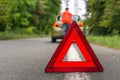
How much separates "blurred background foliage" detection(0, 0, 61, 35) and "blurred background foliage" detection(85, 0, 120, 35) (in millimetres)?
7332

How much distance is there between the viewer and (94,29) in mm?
38375

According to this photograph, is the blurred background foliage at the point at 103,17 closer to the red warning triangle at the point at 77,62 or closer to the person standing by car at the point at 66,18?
the person standing by car at the point at 66,18

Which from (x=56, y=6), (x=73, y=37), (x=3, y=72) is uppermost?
(x=73, y=37)

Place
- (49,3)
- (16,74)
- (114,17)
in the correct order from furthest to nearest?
1. (49,3)
2. (114,17)
3. (16,74)

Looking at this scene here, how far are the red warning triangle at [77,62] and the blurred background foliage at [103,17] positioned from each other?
2225cm

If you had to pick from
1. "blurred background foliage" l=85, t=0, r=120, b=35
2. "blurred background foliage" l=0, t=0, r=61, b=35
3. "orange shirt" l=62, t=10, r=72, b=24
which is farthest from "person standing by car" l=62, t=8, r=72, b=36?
"blurred background foliage" l=0, t=0, r=61, b=35

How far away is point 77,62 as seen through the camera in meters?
7.42

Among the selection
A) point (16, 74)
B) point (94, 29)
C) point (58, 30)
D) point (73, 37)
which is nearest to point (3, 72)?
point (16, 74)

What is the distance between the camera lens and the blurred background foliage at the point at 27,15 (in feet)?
122

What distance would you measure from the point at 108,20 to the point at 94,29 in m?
7.87

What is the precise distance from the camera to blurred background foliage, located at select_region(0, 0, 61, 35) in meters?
37.1

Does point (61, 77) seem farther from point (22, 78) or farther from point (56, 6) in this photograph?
point (56, 6)

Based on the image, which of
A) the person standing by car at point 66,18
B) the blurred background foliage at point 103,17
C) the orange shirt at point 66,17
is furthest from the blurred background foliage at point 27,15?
the orange shirt at point 66,17

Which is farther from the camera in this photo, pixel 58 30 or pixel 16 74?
pixel 58 30
